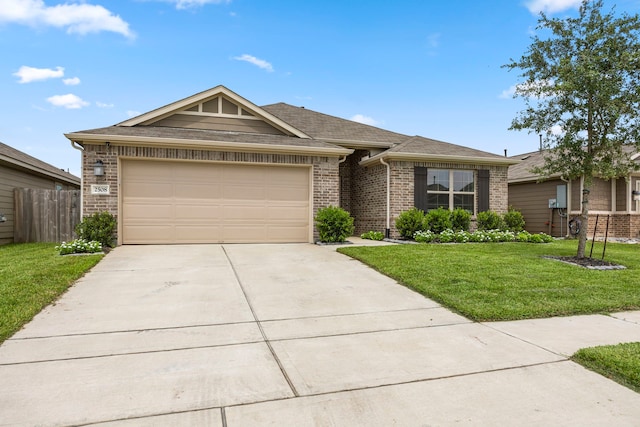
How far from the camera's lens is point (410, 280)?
607cm

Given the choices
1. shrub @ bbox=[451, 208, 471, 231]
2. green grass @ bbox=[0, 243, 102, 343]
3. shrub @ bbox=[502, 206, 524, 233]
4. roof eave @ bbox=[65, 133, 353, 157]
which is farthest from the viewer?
shrub @ bbox=[502, 206, 524, 233]

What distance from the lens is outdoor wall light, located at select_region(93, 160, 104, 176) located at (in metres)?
9.37

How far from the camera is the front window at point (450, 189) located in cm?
1271

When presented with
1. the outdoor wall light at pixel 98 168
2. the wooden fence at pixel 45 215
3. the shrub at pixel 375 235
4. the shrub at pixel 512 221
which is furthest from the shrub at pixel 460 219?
the wooden fence at pixel 45 215

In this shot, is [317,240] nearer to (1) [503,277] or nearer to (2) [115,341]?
(1) [503,277]

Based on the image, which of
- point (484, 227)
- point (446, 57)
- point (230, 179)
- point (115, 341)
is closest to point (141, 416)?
point (115, 341)

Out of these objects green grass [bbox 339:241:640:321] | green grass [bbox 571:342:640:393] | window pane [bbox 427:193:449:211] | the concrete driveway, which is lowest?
the concrete driveway

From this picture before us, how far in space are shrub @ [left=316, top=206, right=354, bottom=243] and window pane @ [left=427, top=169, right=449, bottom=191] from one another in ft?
12.6

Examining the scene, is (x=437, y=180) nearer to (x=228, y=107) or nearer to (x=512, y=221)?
(x=512, y=221)

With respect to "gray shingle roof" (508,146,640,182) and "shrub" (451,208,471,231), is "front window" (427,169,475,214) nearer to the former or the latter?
"shrub" (451,208,471,231)

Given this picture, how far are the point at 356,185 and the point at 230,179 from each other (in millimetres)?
5526

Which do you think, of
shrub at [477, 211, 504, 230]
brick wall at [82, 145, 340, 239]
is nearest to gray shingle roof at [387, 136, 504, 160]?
shrub at [477, 211, 504, 230]

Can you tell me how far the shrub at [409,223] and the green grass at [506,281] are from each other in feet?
8.06

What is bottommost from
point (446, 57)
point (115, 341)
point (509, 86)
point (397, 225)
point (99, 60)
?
point (115, 341)
